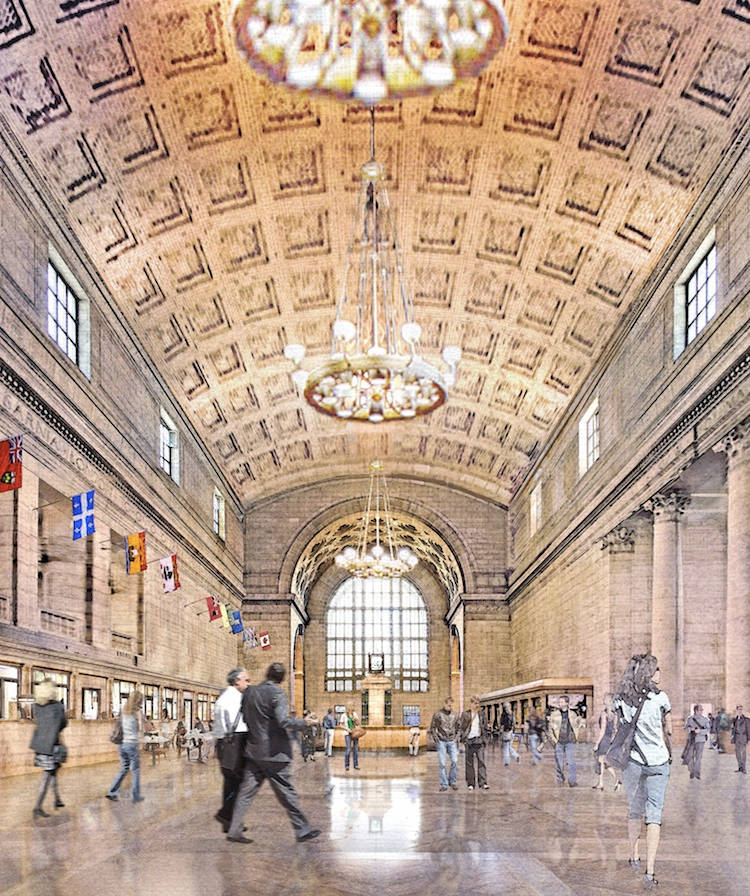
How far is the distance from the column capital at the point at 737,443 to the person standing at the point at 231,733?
9.22 metres

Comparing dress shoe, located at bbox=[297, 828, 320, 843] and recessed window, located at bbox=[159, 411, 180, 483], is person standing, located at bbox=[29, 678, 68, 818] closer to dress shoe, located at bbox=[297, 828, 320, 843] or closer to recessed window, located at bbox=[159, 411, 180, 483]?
dress shoe, located at bbox=[297, 828, 320, 843]

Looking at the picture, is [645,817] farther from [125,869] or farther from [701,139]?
[701,139]

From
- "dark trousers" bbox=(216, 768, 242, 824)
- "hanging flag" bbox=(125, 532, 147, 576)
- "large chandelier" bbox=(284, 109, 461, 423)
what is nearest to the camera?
"dark trousers" bbox=(216, 768, 242, 824)

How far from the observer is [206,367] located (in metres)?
26.2

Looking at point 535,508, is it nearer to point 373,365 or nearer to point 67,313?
point 67,313

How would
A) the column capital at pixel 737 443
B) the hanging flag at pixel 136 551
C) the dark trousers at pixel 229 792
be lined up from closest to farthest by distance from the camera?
the dark trousers at pixel 229 792, the column capital at pixel 737 443, the hanging flag at pixel 136 551

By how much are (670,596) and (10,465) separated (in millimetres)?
12031

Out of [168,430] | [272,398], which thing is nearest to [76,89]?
[168,430]

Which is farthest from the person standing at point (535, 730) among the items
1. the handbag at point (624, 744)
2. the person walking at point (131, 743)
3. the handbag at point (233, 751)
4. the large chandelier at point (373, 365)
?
the handbag at point (624, 744)

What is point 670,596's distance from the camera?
65.6 feet

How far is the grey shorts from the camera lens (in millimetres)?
6762

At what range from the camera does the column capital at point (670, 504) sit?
1992cm

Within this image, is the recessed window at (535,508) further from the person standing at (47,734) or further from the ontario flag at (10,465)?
the person standing at (47,734)

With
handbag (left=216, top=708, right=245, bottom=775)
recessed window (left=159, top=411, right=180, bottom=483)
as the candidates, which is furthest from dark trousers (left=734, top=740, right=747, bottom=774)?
recessed window (left=159, top=411, right=180, bottom=483)
